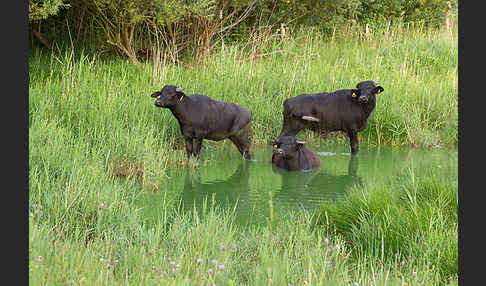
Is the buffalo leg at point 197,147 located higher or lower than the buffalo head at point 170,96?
lower

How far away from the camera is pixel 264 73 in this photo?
11.5 metres

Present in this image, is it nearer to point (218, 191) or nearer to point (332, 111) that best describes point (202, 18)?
point (332, 111)

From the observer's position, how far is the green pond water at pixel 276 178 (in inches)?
241

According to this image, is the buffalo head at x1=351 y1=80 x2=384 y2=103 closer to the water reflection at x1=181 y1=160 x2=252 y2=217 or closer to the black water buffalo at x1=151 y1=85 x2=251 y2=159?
the black water buffalo at x1=151 y1=85 x2=251 y2=159

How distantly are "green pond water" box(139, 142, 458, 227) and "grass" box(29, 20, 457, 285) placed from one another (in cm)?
20

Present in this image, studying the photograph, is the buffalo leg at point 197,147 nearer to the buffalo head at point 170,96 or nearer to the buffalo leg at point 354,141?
the buffalo head at point 170,96

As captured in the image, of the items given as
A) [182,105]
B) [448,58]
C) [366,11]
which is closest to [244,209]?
[182,105]

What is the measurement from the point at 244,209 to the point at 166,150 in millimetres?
2912

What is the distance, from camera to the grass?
11.3ft

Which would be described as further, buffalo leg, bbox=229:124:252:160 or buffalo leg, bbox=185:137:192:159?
buffalo leg, bbox=229:124:252:160

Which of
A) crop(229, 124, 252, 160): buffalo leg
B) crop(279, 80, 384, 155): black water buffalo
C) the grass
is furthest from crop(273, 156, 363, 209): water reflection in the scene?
crop(279, 80, 384, 155): black water buffalo

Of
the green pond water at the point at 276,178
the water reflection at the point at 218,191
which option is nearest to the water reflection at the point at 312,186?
the green pond water at the point at 276,178

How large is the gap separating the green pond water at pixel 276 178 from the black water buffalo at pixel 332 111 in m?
0.51

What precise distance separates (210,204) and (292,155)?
7.00 feet
